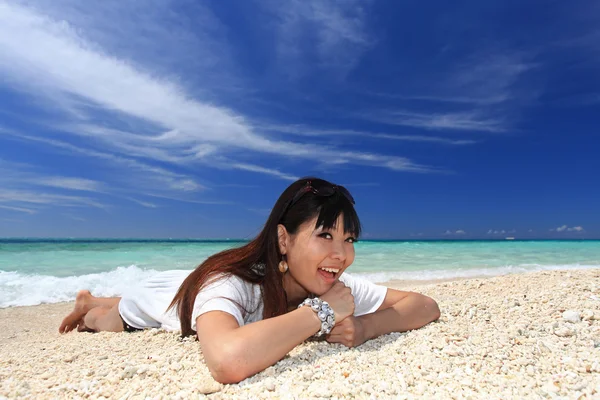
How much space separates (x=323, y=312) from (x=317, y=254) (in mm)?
396

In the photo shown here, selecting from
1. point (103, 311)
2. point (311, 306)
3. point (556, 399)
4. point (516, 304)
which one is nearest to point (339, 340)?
point (311, 306)

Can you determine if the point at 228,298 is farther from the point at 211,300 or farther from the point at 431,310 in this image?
the point at 431,310

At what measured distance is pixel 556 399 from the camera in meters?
2.21

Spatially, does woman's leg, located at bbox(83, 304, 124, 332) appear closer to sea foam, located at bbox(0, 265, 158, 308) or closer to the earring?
the earring

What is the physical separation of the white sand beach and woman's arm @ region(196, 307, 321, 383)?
0.10 meters

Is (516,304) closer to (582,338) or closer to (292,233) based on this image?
(582,338)

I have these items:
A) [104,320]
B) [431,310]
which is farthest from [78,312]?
[431,310]

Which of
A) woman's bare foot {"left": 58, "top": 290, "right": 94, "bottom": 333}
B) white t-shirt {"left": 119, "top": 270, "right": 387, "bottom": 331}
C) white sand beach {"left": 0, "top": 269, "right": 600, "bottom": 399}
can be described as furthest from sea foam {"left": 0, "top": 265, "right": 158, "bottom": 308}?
white sand beach {"left": 0, "top": 269, "right": 600, "bottom": 399}

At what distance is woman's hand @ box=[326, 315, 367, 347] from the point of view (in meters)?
3.12

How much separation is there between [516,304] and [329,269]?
2.62 meters

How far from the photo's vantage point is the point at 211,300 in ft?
9.41

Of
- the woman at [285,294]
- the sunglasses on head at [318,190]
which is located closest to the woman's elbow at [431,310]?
the woman at [285,294]

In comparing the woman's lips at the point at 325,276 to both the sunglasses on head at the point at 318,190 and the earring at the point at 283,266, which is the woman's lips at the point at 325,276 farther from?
the sunglasses on head at the point at 318,190

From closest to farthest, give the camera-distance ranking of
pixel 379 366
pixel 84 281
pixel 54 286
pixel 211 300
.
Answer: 1. pixel 379 366
2. pixel 211 300
3. pixel 54 286
4. pixel 84 281
